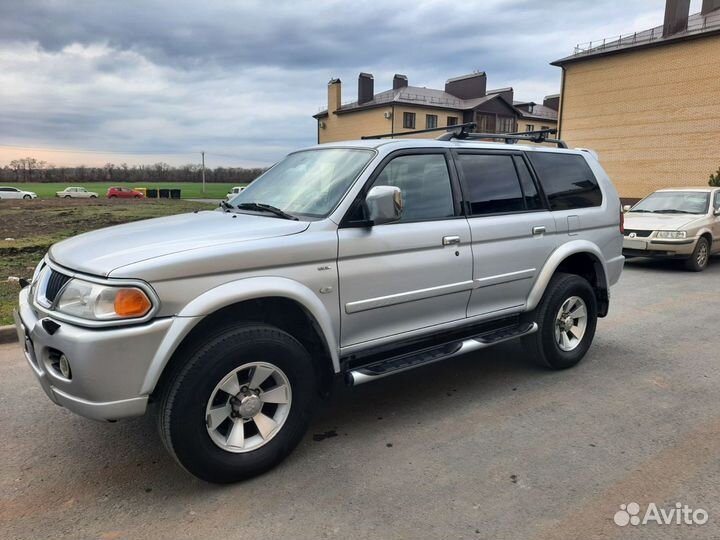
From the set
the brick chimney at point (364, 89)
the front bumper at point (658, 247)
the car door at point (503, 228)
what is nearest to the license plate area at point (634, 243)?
the front bumper at point (658, 247)

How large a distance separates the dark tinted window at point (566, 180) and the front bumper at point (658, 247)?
6318mm

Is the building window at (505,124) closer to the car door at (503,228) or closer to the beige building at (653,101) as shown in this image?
the beige building at (653,101)

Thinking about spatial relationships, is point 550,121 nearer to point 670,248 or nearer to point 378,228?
point 670,248

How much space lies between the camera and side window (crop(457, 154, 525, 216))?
13.8 ft

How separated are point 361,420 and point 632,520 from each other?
180 centimetres

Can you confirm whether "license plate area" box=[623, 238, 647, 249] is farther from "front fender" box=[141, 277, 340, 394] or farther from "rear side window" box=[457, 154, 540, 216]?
"front fender" box=[141, 277, 340, 394]

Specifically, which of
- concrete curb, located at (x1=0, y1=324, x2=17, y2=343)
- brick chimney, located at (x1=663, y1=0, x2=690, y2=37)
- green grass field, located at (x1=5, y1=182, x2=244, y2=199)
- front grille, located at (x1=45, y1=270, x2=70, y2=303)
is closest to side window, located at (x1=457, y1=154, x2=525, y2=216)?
front grille, located at (x1=45, y1=270, x2=70, y2=303)

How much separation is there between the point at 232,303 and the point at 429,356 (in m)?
1.53

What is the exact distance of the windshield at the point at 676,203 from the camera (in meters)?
11.3

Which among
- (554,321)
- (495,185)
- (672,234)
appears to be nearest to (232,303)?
(495,185)

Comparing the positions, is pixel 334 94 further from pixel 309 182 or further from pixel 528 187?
pixel 309 182

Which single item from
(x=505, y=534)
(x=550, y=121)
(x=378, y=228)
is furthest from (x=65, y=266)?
(x=550, y=121)

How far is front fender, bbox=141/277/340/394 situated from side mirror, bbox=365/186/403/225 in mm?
641

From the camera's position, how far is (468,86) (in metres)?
54.5
